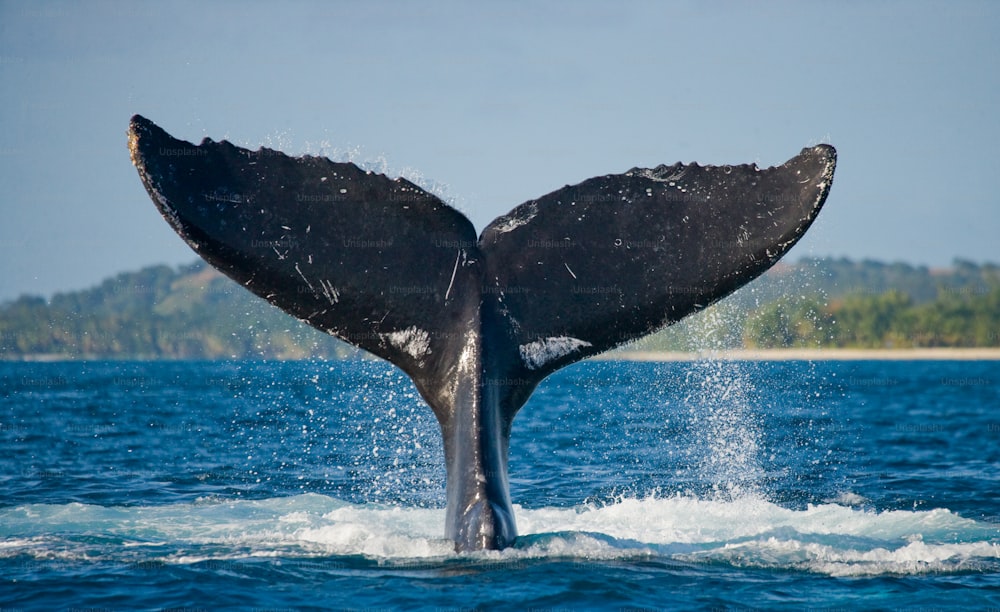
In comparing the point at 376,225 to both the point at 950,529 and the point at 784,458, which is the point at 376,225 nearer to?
the point at 950,529

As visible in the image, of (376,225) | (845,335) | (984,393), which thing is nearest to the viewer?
(376,225)

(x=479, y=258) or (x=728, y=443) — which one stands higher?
(x=479, y=258)

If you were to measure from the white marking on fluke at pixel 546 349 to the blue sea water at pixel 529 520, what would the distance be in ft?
4.37

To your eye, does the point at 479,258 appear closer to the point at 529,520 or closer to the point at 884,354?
the point at 529,520

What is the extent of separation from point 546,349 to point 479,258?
0.77 meters

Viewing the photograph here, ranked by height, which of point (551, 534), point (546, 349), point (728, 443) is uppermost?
point (546, 349)

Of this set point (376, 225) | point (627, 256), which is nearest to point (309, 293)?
point (376, 225)

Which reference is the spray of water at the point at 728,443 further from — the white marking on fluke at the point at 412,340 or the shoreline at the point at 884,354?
the shoreline at the point at 884,354

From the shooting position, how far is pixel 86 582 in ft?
26.7

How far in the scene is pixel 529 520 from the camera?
1018 cm

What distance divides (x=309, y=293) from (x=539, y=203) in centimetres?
166

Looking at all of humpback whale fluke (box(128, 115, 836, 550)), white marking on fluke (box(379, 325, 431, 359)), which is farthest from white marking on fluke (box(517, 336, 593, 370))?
white marking on fluke (box(379, 325, 431, 359))

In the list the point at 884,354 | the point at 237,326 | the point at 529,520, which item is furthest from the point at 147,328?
the point at 529,520

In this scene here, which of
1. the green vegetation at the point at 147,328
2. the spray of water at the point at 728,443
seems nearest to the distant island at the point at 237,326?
the green vegetation at the point at 147,328
